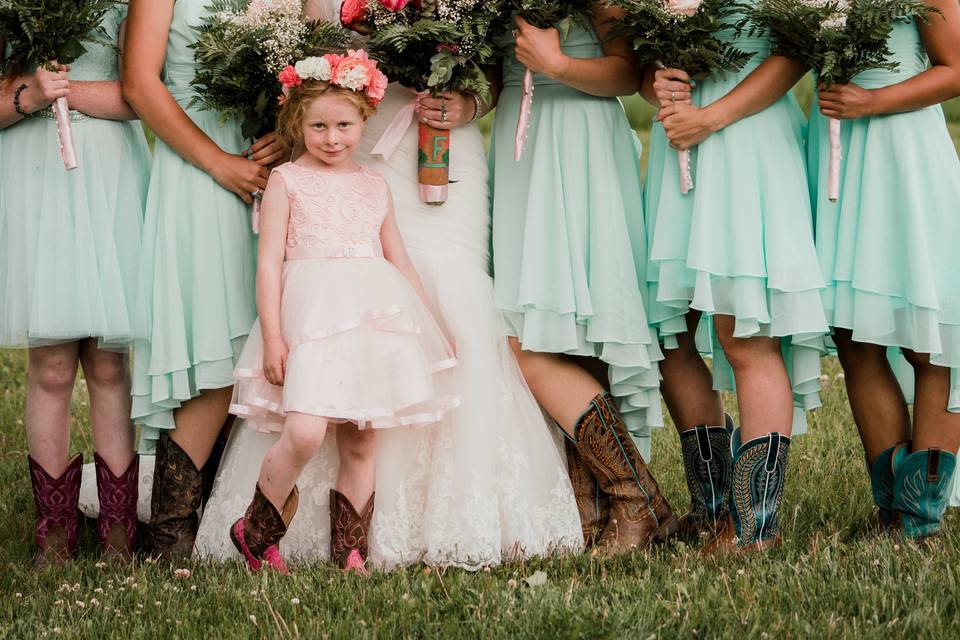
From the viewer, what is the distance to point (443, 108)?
14.4 ft

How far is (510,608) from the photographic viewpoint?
11.7ft

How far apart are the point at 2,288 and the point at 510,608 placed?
2.31 meters

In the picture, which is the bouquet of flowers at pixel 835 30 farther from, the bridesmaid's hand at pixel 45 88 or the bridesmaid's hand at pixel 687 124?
the bridesmaid's hand at pixel 45 88

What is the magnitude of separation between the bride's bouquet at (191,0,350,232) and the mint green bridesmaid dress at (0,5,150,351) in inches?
17.2

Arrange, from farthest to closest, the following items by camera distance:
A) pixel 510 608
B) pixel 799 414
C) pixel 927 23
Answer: pixel 799 414
pixel 927 23
pixel 510 608

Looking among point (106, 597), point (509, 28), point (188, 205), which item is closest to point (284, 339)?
point (188, 205)

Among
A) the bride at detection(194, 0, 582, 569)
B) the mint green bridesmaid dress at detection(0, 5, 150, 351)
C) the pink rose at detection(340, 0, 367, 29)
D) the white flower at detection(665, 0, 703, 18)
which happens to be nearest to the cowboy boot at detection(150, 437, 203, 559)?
the bride at detection(194, 0, 582, 569)

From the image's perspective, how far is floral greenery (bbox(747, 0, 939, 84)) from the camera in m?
3.92

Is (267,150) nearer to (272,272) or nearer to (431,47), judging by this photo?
(272,272)

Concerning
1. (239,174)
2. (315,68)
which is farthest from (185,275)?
(315,68)

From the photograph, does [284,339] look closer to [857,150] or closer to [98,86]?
[98,86]

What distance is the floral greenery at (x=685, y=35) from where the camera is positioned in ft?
13.3
